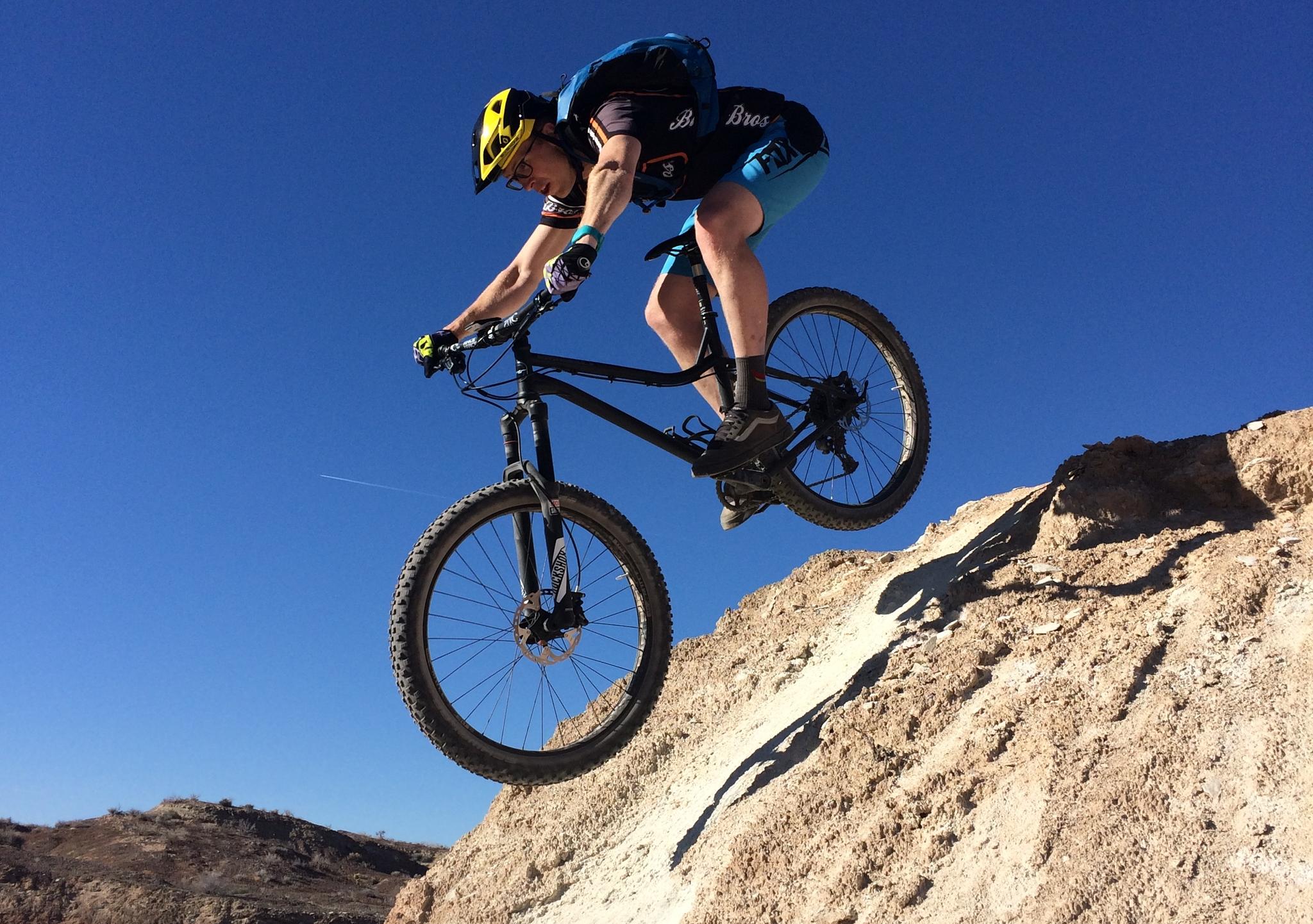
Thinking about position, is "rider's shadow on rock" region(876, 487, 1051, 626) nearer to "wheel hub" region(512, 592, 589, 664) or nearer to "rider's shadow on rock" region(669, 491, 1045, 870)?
"rider's shadow on rock" region(669, 491, 1045, 870)

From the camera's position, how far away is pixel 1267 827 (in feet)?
9.02

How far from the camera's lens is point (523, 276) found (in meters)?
5.14

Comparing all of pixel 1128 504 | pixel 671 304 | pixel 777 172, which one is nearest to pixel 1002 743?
pixel 1128 504

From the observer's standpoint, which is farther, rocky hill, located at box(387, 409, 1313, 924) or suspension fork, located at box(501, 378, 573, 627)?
suspension fork, located at box(501, 378, 573, 627)

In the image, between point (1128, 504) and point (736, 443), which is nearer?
point (736, 443)

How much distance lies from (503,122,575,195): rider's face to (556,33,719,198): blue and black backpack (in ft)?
0.37

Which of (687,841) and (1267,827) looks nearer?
(1267,827)

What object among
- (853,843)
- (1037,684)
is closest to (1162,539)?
(1037,684)

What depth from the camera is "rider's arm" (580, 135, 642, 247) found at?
13.4 feet

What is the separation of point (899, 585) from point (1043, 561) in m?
1.07

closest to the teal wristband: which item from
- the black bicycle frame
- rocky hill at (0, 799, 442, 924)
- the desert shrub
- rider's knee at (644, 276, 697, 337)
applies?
the black bicycle frame

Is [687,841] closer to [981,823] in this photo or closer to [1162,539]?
[981,823]

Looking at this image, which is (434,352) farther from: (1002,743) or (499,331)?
(1002,743)

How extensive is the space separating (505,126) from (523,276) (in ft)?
2.75
